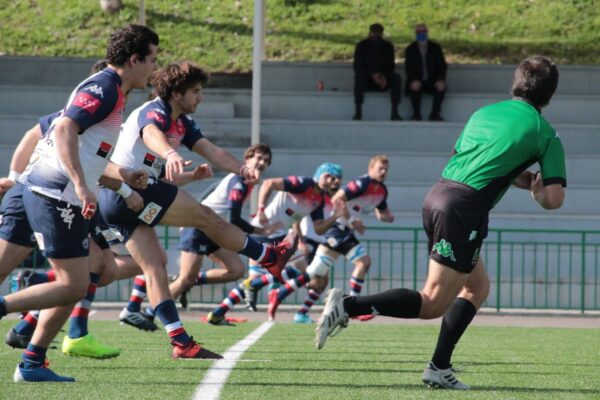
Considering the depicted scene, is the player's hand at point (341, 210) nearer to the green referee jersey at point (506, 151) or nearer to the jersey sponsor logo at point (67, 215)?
the green referee jersey at point (506, 151)

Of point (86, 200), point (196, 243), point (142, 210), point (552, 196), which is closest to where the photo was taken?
point (86, 200)

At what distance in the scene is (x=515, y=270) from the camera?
19.2 metres

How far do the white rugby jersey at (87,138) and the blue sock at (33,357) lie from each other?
0.94 metres

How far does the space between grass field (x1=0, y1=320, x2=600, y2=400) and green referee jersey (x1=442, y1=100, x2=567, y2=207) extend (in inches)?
44.6

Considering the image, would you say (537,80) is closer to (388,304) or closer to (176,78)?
(388,304)

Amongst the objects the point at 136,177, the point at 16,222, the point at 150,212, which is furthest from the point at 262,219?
the point at 16,222

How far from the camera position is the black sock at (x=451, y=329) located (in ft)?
24.7

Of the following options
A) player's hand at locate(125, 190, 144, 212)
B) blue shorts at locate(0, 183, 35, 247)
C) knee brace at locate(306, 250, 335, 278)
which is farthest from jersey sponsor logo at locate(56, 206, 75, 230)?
knee brace at locate(306, 250, 335, 278)

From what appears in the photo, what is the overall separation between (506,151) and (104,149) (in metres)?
2.16

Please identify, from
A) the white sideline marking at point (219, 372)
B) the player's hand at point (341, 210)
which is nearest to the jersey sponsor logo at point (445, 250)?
the white sideline marking at point (219, 372)

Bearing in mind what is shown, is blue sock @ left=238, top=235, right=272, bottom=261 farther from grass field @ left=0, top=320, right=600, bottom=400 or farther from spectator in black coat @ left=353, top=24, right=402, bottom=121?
spectator in black coat @ left=353, top=24, right=402, bottom=121

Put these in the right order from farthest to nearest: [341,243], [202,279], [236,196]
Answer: [341,243]
[202,279]
[236,196]

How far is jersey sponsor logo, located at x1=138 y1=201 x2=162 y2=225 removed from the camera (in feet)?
28.2

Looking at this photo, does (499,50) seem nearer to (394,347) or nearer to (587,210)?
(587,210)
